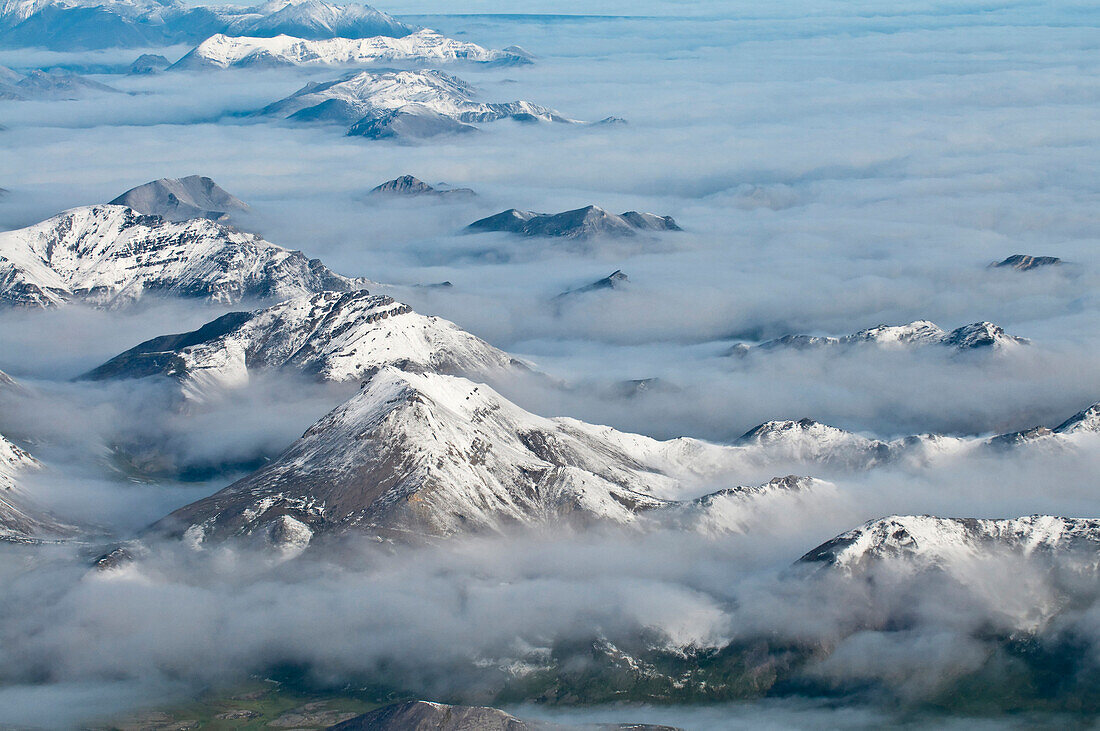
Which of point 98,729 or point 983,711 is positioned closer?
point 98,729

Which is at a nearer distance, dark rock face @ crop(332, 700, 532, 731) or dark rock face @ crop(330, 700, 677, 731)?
dark rock face @ crop(332, 700, 532, 731)

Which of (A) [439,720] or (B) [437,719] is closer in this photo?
(A) [439,720]

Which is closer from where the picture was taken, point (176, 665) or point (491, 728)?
point (491, 728)

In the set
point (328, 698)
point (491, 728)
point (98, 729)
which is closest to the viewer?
point (491, 728)

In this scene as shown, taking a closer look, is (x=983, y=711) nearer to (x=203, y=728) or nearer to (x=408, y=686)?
(x=408, y=686)

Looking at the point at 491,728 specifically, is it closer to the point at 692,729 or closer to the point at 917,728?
the point at 692,729

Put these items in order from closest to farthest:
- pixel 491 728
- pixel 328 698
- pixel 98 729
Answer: pixel 491 728 < pixel 98 729 < pixel 328 698

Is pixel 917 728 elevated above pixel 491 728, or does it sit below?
below

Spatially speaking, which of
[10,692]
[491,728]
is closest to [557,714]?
[491,728]

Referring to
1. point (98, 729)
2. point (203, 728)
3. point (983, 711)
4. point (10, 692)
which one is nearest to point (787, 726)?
point (983, 711)

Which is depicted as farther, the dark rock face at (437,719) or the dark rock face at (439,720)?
the dark rock face at (439,720)
